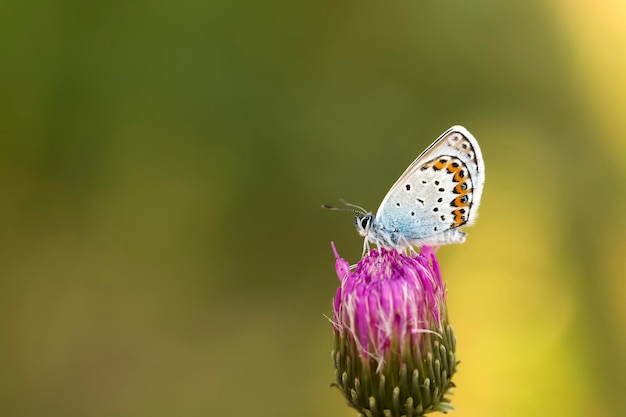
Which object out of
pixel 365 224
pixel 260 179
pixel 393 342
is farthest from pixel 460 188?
pixel 260 179

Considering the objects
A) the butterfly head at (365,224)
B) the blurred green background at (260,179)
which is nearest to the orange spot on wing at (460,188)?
the butterfly head at (365,224)

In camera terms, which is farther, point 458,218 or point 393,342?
point 458,218

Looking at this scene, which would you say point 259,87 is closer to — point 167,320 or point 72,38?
point 72,38

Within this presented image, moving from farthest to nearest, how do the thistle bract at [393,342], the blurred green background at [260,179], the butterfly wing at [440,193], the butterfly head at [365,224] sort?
the blurred green background at [260,179] < the butterfly head at [365,224] < the butterfly wing at [440,193] < the thistle bract at [393,342]

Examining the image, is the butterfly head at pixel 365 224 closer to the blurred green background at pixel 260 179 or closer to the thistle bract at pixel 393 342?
the thistle bract at pixel 393 342

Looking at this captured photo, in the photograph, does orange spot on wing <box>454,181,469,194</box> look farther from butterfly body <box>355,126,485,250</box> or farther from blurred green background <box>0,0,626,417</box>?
blurred green background <box>0,0,626,417</box>

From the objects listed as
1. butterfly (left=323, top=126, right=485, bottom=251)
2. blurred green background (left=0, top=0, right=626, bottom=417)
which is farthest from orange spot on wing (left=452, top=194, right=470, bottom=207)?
blurred green background (left=0, top=0, right=626, bottom=417)

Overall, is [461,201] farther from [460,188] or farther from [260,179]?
[260,179]
